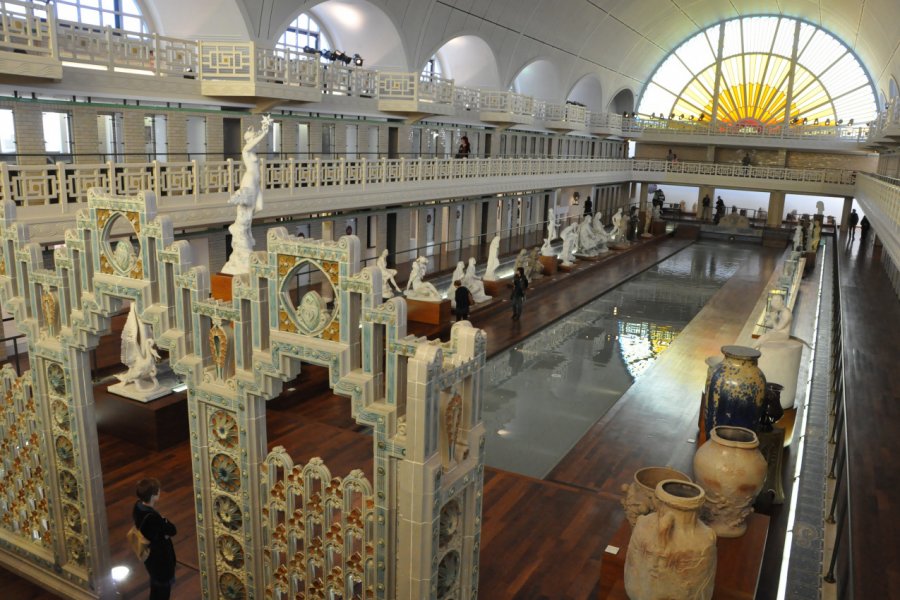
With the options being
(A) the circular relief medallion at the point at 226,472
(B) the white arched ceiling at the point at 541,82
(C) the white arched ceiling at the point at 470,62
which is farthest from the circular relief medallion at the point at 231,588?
(B) the white arched ceiling at the point at 541,82

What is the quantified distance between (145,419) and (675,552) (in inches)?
303

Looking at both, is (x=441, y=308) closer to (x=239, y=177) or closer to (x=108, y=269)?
(x=239, y=177)

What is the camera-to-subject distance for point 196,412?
6.01 m

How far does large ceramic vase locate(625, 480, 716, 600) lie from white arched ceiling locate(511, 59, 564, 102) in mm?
35916

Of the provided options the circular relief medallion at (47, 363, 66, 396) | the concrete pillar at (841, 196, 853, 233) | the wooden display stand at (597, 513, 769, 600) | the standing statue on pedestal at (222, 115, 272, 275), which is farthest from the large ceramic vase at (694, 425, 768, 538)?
the concrete pillar at (841, 196, 853, 233)

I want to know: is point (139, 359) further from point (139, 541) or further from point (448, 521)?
point (448, 521)

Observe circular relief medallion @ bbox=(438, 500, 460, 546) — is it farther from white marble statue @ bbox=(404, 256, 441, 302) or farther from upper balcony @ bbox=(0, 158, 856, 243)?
white marble statue @ bbox=(404, 256, 441, 302)

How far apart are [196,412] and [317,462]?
1.30m

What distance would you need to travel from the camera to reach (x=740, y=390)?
7742mm

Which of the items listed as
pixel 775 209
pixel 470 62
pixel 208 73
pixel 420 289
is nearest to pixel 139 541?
pixel 420 289

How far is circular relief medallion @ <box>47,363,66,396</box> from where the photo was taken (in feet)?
22.3

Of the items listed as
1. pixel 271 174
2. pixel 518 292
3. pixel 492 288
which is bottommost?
pixel 492 288

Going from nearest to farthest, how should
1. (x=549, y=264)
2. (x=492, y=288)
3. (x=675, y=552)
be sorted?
(x=675, y=552), (x=492, y=288), (x=549, y=264)

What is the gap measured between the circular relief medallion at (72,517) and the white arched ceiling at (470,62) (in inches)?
1063
